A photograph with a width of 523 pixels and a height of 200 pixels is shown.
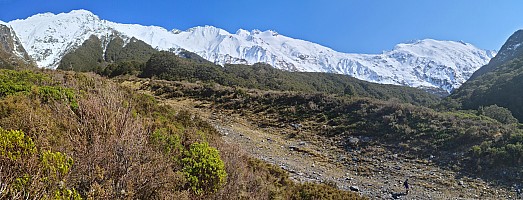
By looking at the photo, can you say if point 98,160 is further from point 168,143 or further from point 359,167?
point 359,167

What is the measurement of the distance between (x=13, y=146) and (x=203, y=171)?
3156mm

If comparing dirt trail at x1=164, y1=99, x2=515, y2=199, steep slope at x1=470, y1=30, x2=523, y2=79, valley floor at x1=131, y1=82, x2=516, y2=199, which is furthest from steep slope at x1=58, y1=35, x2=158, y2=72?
dirt trail at x1=164, y1=99, x2=515, y2=199

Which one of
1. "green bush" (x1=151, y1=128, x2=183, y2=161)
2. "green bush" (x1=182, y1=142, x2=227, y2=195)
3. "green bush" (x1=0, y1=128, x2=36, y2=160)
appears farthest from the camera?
"green bush" (x1=151, y1=128, x2=183, y2=161)

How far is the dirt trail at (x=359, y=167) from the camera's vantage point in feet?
39.5

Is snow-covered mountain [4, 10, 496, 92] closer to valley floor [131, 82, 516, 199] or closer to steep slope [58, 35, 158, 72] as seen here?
steep slope [58, 35, 158, 72]

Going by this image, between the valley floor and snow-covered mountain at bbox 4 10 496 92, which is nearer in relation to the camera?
the valley floor

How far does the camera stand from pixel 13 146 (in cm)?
361

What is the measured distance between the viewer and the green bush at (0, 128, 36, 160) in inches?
138

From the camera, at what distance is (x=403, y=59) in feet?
597

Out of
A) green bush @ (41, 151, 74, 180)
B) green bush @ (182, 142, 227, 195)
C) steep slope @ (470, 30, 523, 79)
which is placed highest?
steep slope @ (470, 30, 523, 79)

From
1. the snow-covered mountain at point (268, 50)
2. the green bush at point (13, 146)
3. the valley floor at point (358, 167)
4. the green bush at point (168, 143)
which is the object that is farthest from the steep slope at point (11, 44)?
the green bush at point (13, 146)

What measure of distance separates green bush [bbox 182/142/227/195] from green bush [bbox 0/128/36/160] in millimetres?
2691

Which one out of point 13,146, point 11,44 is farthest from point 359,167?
point 11,44

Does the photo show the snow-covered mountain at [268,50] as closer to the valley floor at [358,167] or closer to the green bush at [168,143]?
the valley floor at [358,167]
